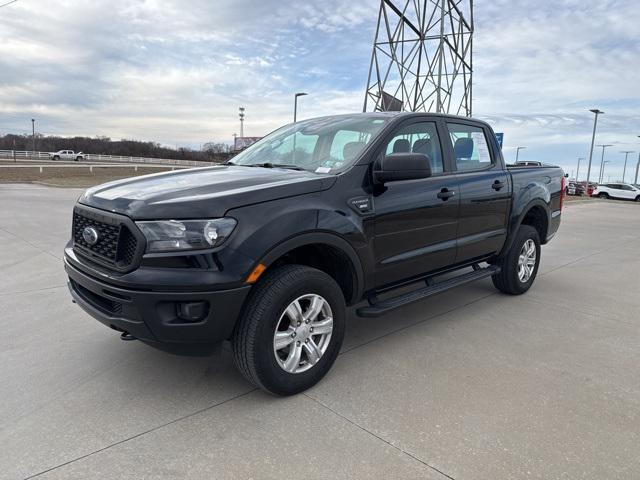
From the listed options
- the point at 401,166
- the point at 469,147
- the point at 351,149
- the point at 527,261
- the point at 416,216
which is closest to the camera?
the point at 401,166

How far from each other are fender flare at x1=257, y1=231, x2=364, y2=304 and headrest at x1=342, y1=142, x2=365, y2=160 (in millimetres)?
696

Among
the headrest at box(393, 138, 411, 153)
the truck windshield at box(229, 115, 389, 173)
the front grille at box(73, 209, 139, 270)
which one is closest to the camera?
the front grille at box(73, 209, 139, 270)

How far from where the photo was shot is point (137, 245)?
8.49ft

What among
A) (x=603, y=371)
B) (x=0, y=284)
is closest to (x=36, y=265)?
(x=0, y=284)

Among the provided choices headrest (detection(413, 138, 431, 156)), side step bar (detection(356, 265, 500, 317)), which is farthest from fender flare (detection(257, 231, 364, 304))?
headrest (detection(413, 138, 431, 156))

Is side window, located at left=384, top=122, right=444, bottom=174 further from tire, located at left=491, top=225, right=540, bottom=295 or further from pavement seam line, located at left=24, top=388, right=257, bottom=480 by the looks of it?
pavement seam line, located at left=24, top=388, right=257, bottom=480

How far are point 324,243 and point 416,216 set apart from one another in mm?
1002

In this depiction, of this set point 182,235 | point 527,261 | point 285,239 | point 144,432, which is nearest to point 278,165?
point 285,239

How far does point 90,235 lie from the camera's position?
2.92 meters

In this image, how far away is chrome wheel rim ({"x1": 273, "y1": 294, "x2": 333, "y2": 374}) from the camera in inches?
115

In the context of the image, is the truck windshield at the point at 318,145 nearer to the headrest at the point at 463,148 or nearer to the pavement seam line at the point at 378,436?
the headrest at the point at 463,148

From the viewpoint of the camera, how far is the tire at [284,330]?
9.02ft

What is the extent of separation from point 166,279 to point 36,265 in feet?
15.6

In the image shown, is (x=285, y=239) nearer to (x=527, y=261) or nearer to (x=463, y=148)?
(x=463, y=148)
